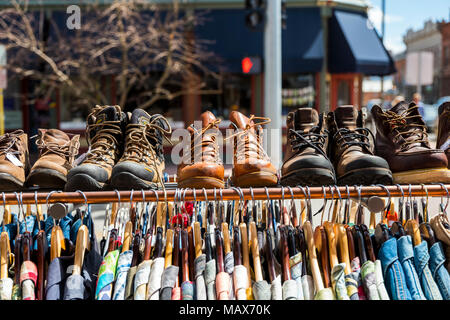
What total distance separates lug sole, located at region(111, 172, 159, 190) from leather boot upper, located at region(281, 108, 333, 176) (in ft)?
2.03

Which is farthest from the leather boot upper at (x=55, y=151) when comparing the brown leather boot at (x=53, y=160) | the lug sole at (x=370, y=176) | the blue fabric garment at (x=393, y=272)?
the blue fabric garment at (x=393, y=272)

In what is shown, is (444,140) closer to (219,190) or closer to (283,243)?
(283,243)

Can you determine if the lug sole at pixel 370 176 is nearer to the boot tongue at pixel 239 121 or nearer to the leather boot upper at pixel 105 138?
the boot tongue at pixel 239 121

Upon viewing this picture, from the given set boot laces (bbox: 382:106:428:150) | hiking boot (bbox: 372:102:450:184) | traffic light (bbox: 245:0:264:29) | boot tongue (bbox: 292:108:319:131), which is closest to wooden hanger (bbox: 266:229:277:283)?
boot tongue (bbox: 292:108:319:131)

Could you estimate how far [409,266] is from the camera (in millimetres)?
2102

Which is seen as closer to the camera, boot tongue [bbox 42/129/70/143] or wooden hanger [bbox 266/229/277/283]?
wooden hanger [bbox 266/229/277/283]

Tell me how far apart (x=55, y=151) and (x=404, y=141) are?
5.26 ft

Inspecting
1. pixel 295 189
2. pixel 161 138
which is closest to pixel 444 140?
pixel 295 189

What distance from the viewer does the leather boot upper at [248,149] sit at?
222cm

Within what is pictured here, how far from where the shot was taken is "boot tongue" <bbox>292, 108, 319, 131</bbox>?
237 cm

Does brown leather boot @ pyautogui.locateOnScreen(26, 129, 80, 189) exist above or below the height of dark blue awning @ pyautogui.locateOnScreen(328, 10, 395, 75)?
below

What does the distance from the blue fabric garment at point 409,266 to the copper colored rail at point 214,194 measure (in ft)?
0.66

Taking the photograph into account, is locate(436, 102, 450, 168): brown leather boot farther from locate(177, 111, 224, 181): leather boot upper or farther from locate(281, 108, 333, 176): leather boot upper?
locate(177, 111, 224, 181): leather boot upper

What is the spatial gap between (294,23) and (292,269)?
12601mm
